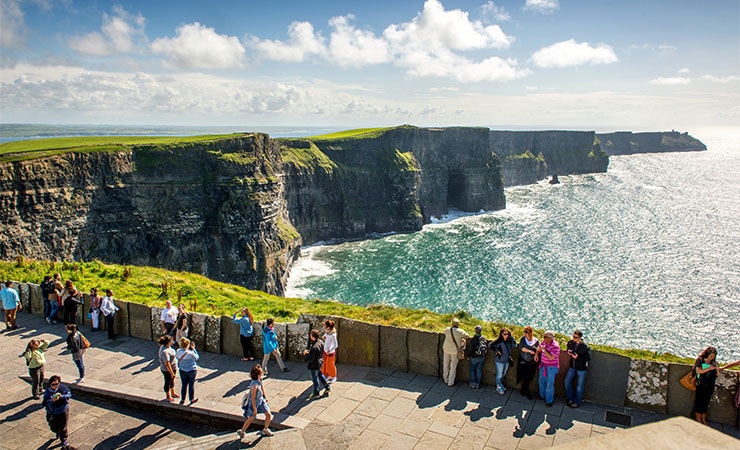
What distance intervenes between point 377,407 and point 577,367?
6.15 metres

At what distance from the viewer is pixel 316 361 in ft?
46.4

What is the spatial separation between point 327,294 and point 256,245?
12.5 meters

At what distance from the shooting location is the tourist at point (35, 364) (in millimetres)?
14766

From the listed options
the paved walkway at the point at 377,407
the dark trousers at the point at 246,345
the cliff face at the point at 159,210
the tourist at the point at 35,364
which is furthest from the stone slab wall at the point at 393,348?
the cliff face at the point at 159,210

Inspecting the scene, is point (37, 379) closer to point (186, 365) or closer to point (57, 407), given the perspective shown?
point (57, 407)

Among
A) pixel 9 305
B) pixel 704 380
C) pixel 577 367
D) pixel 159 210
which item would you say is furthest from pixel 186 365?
pixel 159 210

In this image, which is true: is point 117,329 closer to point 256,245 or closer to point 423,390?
point 423,390

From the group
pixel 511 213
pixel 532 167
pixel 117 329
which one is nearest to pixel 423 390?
pixel 117 329

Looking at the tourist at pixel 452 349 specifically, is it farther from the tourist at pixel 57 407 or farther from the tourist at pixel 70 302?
the tourist at pixel 70 302

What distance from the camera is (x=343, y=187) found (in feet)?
345

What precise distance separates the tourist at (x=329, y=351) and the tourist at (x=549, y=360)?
21.0 feet

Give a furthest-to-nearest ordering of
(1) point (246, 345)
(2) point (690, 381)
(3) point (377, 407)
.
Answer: (1) point (246, 345) → (3) point (377, 407) → (2) point (690, 381)

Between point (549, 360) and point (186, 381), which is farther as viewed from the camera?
point (186, 381)

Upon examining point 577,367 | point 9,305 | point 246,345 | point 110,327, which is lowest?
point 110,327
